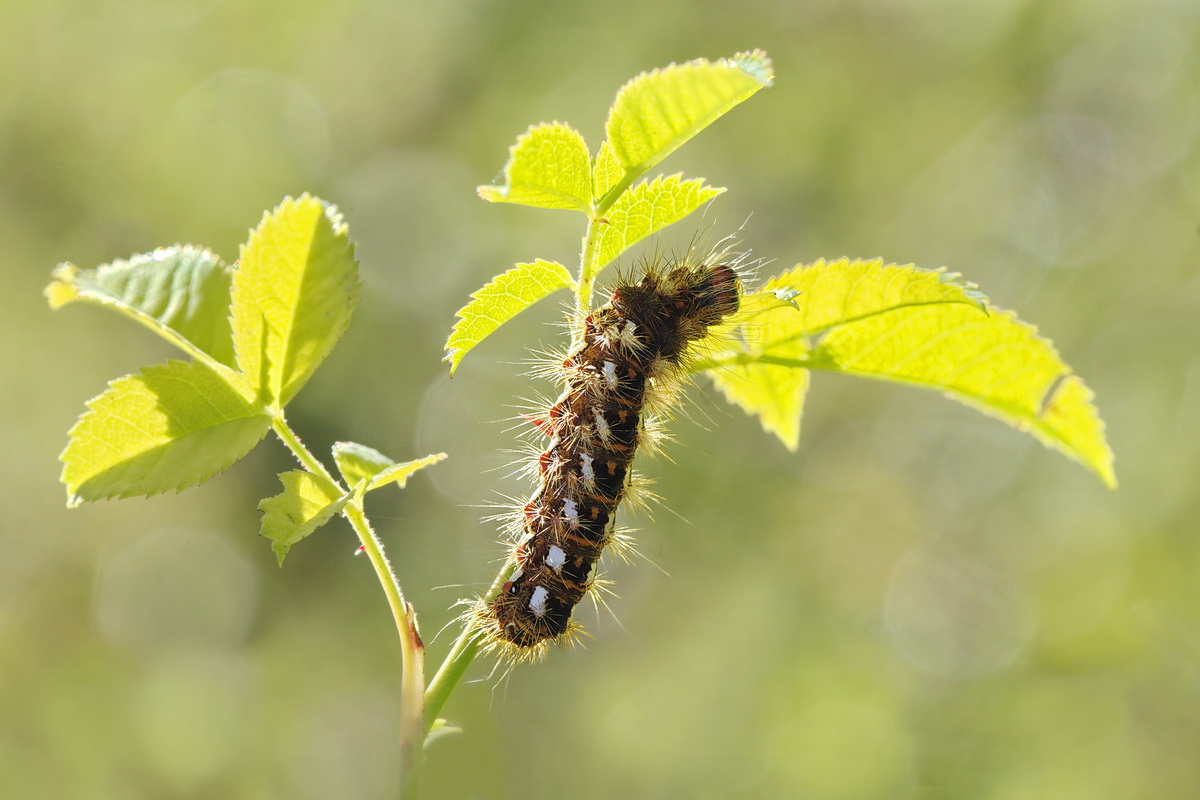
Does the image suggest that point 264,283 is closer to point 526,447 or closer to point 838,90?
point 526,447

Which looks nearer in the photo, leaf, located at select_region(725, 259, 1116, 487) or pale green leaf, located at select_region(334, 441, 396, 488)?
pale green leaf, located at select_region(334, 441, 396, 488)

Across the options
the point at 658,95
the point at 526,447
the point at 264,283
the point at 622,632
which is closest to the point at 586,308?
the point at 658,95

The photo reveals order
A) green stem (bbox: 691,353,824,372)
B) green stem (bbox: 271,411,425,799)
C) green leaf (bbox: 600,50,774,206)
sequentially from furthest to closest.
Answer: green stem (bbox: 691,353,824,372)
green leaf (bbox: 600,50,774,206)
green stem (bbox: 271,411,425,799)

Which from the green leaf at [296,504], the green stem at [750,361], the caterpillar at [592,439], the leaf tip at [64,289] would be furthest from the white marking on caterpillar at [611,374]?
the leaf tip at [64,289]

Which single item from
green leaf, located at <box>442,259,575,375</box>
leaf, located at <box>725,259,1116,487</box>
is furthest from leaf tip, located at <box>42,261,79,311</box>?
leaf, located at <box>725,259,1116,487</box>

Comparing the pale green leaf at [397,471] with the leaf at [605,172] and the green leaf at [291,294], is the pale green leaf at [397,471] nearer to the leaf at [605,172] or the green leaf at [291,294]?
the green leaf at [291,294]

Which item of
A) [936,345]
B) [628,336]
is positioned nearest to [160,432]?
[628,336]

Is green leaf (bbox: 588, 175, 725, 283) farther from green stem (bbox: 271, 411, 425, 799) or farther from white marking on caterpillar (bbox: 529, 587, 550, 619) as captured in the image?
white marking on caterpillar (bbox: 529, 587, 550, 619)
